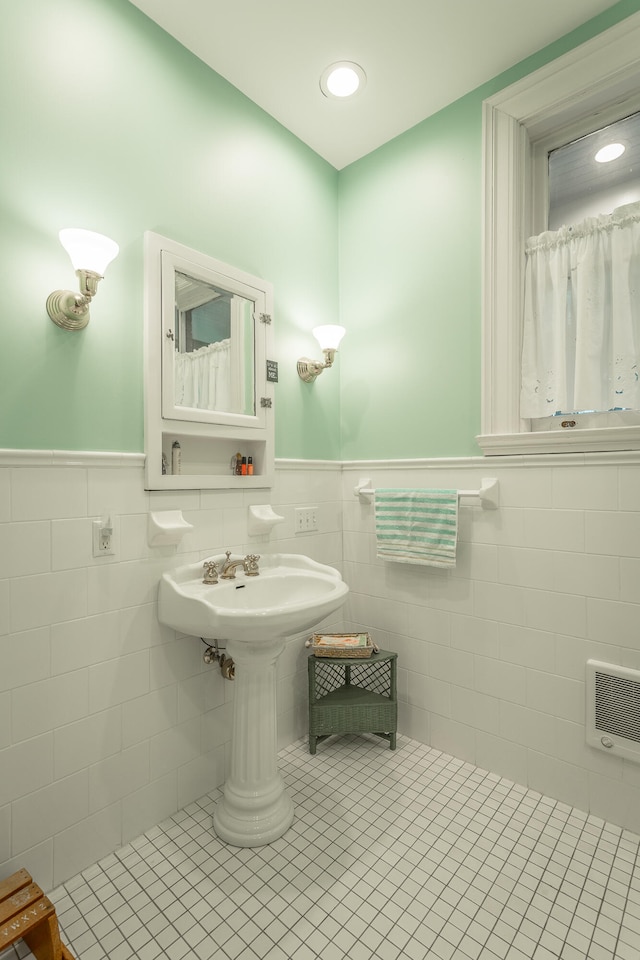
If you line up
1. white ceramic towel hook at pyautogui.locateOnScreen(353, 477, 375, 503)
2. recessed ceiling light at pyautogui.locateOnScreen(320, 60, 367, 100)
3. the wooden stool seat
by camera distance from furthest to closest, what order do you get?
1. white ceramic towel hook at pyautogui.locateOnScreen(353, 477, 375, 503)
2. recessed ceiling light at pyautogui.locateOnScreen(320, 60, 367, 100)
3. the wooden stool seat

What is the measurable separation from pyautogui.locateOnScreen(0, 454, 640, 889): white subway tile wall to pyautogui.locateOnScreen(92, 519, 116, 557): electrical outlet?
0.08ft

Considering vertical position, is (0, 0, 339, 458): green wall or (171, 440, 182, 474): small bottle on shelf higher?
(0, 0, 339, 458): green wall

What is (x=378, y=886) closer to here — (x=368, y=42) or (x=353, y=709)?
(x=353, y=709)

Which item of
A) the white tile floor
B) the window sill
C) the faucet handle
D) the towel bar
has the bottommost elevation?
the white tile floor

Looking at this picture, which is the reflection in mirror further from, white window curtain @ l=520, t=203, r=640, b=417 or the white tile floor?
the white tile floor

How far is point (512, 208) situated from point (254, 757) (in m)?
2.16

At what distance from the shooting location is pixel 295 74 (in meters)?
1.82

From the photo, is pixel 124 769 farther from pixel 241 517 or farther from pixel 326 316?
pixel 326 316

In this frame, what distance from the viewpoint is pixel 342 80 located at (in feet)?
6.05

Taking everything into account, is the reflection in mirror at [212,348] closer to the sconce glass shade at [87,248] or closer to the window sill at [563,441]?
the sconce glass shade at [87,248]

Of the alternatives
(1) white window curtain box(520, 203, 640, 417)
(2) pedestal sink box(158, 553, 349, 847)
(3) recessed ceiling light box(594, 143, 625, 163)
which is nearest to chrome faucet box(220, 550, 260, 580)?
(2) pedestal sink box(158, 553, 349, 847)

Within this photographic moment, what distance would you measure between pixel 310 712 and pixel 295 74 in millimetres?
2527

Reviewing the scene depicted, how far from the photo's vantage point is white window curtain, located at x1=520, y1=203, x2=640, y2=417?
1.57 metres

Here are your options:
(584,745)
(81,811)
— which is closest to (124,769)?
(81,811)
